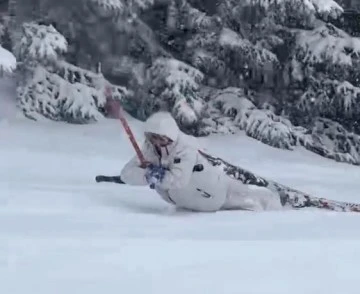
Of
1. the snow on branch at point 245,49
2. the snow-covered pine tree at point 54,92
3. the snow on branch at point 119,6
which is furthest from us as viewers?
the snow on branch at point 245,49

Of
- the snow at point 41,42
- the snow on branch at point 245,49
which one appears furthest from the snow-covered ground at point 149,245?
the snow on branch at point 245,49

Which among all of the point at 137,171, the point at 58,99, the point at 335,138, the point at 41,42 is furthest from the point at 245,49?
the point at 137,171

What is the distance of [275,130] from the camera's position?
12.0 metres

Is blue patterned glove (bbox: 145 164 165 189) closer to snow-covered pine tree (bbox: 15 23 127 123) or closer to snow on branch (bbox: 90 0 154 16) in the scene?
snow-covered pine tree (bbox: 15 23 127 123)

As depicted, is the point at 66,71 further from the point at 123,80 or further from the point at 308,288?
the point at 308,288

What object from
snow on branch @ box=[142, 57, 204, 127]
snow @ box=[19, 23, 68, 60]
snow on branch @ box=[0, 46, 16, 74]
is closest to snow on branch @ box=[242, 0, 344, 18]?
snow on branch @ box=[142, 57, 204, 127]

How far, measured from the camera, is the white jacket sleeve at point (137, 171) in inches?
225

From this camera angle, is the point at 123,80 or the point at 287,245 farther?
the point at 123,80

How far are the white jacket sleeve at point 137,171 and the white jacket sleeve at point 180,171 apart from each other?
0.15 m

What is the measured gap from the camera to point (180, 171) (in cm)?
561

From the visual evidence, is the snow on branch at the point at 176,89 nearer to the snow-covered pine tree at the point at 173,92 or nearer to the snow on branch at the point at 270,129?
the snow-covered pine tree at the point at 173,92

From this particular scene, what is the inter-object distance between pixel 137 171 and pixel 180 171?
1.01ft

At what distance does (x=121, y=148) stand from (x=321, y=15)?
3825 millimetres

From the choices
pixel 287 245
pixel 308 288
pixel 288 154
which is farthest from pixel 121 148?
pixel 308 288
